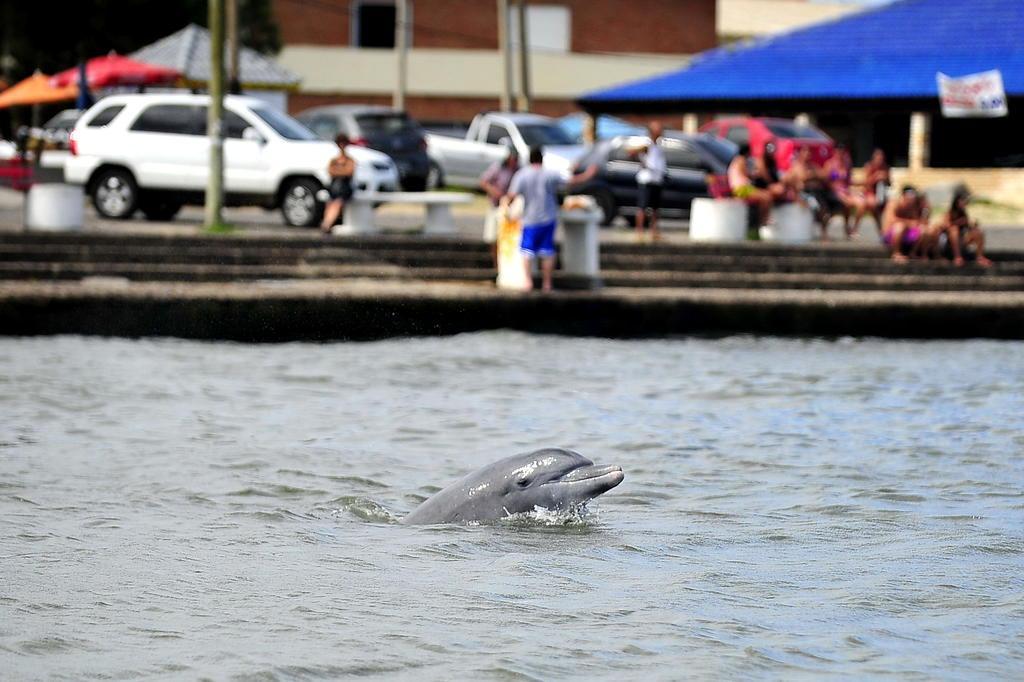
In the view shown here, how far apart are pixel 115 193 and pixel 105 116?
108cm

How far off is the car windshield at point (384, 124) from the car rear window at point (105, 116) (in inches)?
249

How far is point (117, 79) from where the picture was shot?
105 feet

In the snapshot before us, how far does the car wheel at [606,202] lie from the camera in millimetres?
26719

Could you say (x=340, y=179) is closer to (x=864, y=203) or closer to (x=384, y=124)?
(x=864, y=203)

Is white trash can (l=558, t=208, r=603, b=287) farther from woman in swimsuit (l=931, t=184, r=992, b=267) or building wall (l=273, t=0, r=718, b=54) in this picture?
building wall (l=273, t=0, r=718, b=54)

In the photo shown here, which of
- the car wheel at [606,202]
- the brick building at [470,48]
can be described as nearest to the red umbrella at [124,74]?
the car wheel at [606,202]

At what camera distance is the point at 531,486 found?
29.4 feet

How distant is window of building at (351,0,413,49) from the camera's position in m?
53.2

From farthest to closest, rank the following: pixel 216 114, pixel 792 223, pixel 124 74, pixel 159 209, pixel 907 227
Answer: pixel 124 74, pixel 159 209, pixel 792 223, pixel 216 114, pixel 907 227

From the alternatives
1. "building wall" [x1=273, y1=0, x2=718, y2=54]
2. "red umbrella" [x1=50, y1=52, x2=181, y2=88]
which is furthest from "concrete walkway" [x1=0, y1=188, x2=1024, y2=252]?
"building wall" [x1=273, y1=0, x2=718, y2=54]

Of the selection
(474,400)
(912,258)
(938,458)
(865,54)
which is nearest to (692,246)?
(912,258)

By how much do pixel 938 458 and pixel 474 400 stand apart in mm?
4181

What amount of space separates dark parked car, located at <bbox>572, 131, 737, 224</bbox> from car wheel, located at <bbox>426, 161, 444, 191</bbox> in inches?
221

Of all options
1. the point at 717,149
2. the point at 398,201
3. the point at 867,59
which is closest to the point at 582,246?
the point at 398,201
